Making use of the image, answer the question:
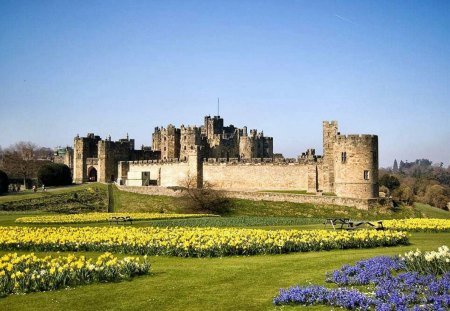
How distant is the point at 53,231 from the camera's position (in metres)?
26.1

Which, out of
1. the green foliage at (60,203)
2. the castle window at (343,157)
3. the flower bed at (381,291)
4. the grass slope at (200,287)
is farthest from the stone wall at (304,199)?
the flower bed at (381,291)

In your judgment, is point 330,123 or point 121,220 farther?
point 330,123

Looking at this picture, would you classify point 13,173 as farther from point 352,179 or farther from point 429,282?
point 429,282

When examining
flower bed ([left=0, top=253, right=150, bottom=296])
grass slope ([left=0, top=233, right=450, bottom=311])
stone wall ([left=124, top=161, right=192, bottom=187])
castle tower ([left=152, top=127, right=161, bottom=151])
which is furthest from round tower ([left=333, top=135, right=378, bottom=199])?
castle tower ([left=152, top=127, right=161, bottom=151])

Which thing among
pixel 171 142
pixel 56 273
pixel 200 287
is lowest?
pixel 200 287

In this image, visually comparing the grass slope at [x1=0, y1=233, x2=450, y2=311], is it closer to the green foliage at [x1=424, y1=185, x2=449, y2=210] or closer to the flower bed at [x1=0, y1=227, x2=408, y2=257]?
the flower bed at [x1=0, y1=227, x2=408, y2=257]

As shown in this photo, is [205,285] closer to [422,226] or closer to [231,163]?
[422,226]

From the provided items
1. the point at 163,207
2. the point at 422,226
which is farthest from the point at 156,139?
the point at 422,226

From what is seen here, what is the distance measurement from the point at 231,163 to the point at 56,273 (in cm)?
5658

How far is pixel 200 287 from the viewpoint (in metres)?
14.8

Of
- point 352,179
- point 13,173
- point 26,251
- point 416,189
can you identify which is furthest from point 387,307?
point 13,173

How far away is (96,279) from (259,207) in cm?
3920

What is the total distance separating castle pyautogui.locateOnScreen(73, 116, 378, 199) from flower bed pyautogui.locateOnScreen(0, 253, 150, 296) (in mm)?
38743

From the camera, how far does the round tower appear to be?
2057 inches
